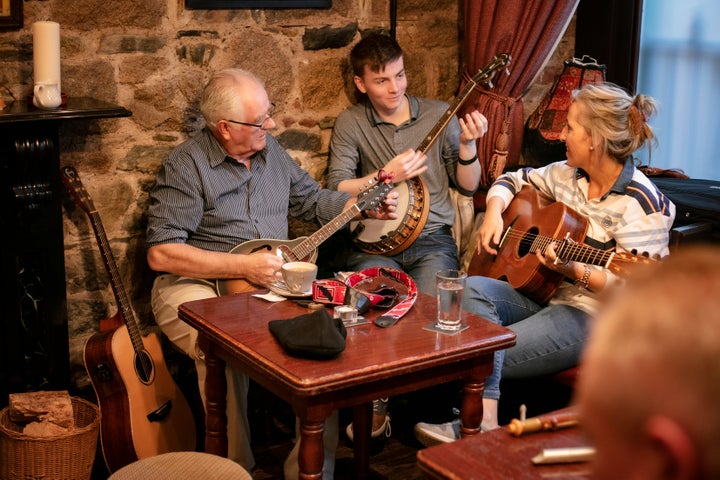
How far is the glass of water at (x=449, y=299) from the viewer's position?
2316 mm

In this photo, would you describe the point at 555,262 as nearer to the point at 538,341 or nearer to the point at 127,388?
the point at 538,341

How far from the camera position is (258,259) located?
9.57 feet

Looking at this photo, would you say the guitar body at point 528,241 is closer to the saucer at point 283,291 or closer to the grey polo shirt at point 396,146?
the grey polo shirt at point 396,146

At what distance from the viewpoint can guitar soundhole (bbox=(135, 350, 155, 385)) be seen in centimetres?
296

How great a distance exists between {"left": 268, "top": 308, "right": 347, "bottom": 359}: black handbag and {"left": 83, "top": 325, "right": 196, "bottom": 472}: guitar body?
2.87 feet

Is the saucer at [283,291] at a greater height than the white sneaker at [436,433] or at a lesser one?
greater

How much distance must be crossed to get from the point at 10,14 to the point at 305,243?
1199mm

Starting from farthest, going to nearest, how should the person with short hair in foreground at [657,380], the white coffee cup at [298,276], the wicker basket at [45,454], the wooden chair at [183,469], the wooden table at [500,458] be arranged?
the wicker basket at [45,454]
the white coffee cup at [298,276]
the wooden chair at [183,469]
the wooden table at [500,458]
the person with short hair in foreground at [657,380]

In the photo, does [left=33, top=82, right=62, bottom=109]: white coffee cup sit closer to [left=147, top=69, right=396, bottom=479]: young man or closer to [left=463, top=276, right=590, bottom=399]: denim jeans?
[left=147, top=69, right=396, bottom=479]: young man

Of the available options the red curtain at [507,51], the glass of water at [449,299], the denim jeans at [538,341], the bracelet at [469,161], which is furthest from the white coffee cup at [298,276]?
the red curtain at [507,51]

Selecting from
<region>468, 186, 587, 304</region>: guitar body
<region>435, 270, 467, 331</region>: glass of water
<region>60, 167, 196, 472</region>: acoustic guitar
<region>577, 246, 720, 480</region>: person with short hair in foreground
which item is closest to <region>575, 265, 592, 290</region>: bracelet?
<region>468, 186, 587, 304</region>: guitar body

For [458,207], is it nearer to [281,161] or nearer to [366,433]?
[281,161]

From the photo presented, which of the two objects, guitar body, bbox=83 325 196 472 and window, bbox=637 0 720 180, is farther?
window, bbox=637 0 720 180

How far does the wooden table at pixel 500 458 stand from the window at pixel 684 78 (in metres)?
2.26
